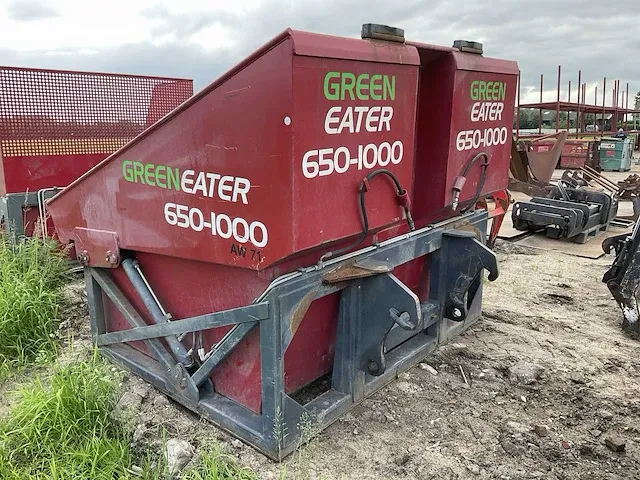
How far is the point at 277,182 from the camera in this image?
210cm

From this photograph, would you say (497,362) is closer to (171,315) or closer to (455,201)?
(455,201)

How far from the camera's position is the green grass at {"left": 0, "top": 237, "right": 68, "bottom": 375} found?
3.38m

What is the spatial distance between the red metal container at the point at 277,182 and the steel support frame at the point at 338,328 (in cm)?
5

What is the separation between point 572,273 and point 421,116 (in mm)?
3070

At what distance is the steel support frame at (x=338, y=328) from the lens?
91.7 inches

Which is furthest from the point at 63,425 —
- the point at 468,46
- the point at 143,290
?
the point at 468,46

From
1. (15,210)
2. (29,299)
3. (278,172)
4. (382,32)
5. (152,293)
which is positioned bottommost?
(29,299)

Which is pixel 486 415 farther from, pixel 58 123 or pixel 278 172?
pixel 58 123

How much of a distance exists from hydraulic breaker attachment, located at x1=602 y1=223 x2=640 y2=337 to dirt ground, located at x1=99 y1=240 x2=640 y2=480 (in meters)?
0.12

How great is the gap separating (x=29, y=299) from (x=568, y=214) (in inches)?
218

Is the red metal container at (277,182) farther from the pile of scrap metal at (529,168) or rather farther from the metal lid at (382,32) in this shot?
the pile of scrap metal at (529,168)

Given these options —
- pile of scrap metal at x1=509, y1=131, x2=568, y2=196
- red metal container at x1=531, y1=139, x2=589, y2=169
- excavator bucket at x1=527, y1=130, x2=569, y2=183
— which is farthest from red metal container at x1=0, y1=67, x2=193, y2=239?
red metal container at x1=531, y1=139, x2=589, y2=169

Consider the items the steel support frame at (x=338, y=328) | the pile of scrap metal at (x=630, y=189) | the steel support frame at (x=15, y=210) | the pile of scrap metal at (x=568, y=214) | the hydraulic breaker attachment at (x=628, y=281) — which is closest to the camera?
the steel support frame at (x=338, y=328)

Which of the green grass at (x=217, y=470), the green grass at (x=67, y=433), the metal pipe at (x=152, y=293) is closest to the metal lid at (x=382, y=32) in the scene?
the metal pipe at (x=152, y=293)
